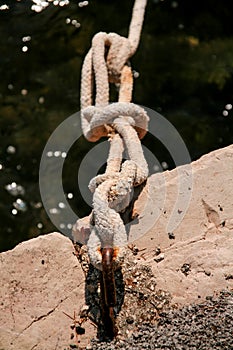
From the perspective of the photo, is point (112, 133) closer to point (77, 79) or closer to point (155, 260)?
point (155, 260)

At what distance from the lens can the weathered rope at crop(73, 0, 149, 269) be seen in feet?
5.24

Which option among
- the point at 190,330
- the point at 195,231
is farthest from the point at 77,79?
the point at 190,330

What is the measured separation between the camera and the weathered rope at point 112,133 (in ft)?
5.24

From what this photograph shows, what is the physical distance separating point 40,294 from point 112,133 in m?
0.46

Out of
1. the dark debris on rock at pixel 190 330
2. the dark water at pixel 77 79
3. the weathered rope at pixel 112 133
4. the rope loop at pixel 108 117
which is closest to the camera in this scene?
the dark debris on rock at pixel 190 330

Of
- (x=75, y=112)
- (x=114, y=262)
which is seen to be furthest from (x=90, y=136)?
(x=75, y=112)

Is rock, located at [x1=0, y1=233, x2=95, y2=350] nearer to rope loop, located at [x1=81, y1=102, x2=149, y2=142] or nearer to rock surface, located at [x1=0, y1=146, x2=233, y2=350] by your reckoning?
rock surface, located at [x1=0, y1=146, x2=233, y2=350]

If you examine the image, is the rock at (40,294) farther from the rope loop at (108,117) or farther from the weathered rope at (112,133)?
the rope loop at (108,117)

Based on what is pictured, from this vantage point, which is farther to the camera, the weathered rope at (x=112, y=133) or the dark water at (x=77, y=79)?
the dark water at (x=77, y=79)

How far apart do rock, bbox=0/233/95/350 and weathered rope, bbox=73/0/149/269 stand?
8cm

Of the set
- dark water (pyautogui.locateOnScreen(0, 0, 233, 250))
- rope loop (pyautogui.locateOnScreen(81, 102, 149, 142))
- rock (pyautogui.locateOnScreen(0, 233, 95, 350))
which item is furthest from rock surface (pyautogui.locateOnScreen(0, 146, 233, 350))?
dark water (pyautogui.locateOnScreen(0, 0, 233, 250))

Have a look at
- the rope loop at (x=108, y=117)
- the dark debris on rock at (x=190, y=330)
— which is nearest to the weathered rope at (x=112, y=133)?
the rope loop at (x=108, y=117)

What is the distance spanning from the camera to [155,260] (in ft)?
5.61

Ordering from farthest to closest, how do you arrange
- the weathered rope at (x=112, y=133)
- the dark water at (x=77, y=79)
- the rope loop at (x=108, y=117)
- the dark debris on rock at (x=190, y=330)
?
the dark water at (x=77, y=79) → the rope loop at (x=108, y=117) → the weathered rope at (x=112, y=133) → the dark debris on rock at (x=190, y=330)
